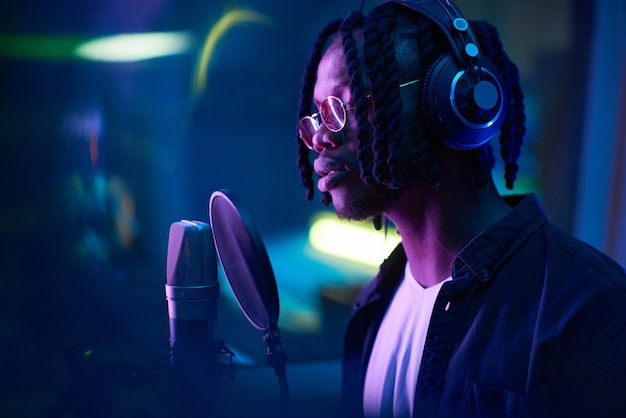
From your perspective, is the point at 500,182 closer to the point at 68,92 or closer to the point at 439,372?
the point at 439,372

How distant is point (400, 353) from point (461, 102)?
524 mm

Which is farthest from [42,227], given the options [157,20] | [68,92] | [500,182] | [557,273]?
[500,182]

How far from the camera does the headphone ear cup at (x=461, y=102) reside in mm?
981

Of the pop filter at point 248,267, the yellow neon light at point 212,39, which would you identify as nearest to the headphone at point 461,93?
the pop filter at point 248,267

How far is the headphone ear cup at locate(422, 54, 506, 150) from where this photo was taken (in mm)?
981

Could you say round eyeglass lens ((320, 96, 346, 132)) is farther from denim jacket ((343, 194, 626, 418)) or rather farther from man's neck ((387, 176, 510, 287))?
denim jacket ((343, 194, 626, 418))

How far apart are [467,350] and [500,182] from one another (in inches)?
44.7

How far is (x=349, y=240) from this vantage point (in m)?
1.95

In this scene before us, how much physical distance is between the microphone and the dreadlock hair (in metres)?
0.44

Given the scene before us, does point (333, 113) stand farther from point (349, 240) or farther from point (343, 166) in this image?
point (349, 240)

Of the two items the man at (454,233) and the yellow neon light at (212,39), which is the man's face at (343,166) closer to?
the man at (454,233)

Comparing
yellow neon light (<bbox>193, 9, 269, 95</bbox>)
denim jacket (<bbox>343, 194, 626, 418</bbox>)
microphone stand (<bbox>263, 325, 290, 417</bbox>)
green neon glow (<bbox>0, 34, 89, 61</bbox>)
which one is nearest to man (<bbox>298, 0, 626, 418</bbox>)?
denim jacket (<bbox>343, 194, 626, 418</bbox>)

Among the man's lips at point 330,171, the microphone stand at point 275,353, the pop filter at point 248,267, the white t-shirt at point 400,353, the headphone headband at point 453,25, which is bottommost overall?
the white t-shirt at point 400,353

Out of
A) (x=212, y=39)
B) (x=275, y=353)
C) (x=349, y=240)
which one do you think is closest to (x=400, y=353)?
(x=275, y=353)
